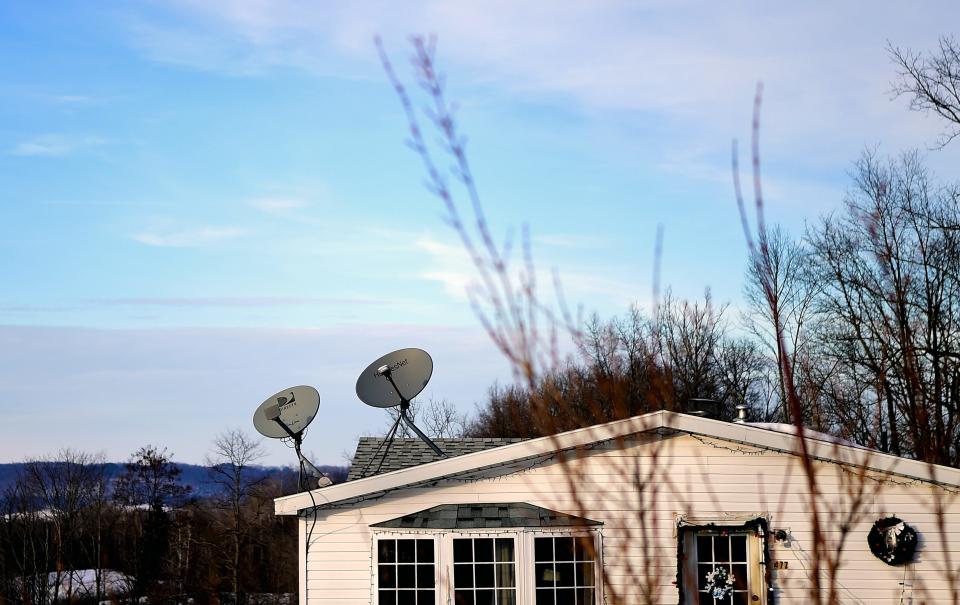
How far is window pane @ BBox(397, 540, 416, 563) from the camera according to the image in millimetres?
12688

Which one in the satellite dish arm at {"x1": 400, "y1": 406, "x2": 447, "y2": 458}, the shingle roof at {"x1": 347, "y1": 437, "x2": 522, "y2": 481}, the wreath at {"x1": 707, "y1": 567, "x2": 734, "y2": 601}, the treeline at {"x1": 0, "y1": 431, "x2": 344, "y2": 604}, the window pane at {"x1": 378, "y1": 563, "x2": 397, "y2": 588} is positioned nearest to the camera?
Answer: the wreath at {"x1": 707, "y1": 567, "x2": 734, "y2": 601}

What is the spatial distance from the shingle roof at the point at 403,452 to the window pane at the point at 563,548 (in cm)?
358

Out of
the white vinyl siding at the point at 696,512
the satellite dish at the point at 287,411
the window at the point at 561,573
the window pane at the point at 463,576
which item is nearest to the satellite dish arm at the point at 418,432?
the satellite dish at the point at 287,411

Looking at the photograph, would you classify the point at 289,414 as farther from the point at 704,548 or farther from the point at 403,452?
the point at 704,548

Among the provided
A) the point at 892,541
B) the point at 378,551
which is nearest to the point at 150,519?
the point at 378,551

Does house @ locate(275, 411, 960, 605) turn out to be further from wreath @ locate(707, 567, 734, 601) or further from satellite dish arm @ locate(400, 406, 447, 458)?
satellite dish arm @ locate(400, 406, 447, 458)

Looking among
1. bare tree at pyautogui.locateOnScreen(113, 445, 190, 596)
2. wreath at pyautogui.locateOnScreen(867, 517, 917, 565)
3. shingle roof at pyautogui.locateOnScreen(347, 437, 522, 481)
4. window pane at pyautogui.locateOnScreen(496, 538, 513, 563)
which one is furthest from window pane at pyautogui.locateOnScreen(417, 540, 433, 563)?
bare tree at pyautogui.locateOnScreen(113, 445, 190, 596)

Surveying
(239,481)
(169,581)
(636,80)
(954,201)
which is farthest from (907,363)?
(239,481)

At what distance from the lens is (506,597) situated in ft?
40.9

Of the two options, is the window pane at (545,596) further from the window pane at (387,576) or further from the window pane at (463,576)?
the window pane at (387,576)

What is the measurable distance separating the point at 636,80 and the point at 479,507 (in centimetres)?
Answer: 893

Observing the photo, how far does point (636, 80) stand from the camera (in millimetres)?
4848

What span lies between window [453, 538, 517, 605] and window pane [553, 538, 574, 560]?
551mm

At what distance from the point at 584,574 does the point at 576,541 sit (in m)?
0.60
